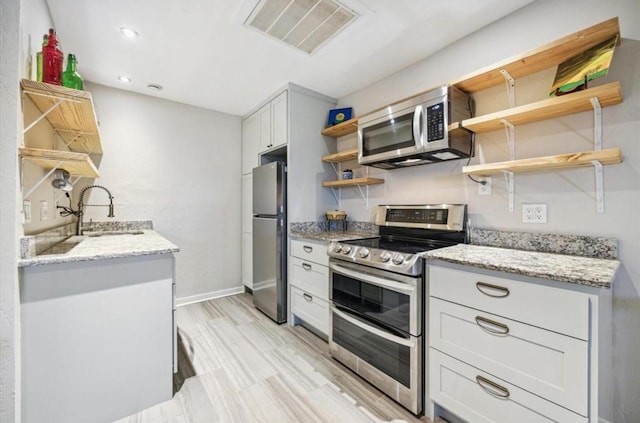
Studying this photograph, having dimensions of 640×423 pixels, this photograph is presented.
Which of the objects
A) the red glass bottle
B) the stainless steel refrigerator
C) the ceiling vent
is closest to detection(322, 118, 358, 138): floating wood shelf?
the stainless steel refrigerator

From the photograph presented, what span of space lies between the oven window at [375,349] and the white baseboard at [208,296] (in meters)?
2.02

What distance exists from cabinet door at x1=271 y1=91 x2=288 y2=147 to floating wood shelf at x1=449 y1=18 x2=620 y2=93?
1598 millimetres

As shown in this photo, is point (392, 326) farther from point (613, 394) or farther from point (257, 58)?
point (257, 58)

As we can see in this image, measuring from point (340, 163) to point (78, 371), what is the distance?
8.48 feet

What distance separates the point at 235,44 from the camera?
81.4 inches

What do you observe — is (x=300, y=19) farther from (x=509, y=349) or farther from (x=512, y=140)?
(x=509, y=349)

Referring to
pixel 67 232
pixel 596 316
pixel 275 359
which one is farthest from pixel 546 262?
pixel 67 232

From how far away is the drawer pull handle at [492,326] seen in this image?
1207 millimetres

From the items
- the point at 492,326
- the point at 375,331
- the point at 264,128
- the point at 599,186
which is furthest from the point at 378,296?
the point at 264,128

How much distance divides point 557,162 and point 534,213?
1.29 feet

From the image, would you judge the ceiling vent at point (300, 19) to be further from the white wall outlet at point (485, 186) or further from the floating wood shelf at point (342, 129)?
the white wall outlet at point (485, 186)

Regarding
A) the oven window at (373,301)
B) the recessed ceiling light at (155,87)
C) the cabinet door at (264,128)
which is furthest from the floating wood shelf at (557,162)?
the recessed ceiling light at (155,87)

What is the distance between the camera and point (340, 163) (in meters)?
3.02

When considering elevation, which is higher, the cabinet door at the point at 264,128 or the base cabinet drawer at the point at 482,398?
the cabinet door at the point at 264,128
